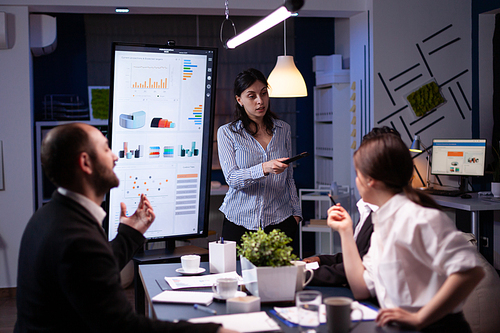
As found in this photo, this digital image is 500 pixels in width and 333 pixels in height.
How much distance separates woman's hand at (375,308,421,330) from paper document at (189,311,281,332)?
30cm

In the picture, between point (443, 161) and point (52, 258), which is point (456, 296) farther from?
point (443, 161)

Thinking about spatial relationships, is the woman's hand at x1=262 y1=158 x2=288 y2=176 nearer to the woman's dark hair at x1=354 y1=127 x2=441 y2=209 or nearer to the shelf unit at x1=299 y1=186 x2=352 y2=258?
the woman's dark hair at x1=354 y1=127 x2=441 y2=209

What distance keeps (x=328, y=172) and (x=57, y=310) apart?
447 centimetres

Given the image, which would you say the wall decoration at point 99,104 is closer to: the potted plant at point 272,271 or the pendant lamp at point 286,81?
the pendant lamp at point 286,81

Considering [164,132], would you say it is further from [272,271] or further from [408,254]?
[408,254]

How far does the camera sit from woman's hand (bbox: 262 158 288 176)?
8.14 feet

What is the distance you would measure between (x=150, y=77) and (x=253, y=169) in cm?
76

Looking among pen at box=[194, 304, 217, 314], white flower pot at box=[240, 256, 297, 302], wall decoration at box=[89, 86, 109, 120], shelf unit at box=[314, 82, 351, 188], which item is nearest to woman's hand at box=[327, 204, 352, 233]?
white flower pot at box=[240, 256, 297, 302]

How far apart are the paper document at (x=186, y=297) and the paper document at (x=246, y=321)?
0.48 feet

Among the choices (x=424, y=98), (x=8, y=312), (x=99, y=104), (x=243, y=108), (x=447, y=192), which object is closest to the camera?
(x=243, y=108)

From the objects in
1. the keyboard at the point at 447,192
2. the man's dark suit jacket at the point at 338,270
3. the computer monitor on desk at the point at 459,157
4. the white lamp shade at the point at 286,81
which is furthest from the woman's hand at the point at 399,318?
the computer monitor on desk at the point at 459,157

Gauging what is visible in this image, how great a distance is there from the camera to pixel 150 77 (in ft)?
8.50

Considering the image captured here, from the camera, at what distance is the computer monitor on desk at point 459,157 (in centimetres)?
423

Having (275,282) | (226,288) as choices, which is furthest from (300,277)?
(226,288)
